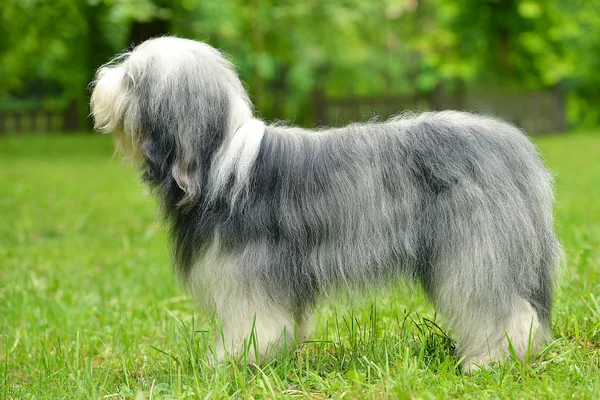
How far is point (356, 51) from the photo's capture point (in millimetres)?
22453

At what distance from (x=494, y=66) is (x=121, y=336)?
19480 millimetres

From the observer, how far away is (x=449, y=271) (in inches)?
136

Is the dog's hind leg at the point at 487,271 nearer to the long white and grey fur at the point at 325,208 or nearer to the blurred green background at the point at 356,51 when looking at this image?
the long white and grey fur at the point at 325,208

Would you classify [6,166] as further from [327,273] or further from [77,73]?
[327,273]

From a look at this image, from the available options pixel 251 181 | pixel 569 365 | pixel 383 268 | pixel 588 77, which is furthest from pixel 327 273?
pixel 588 77

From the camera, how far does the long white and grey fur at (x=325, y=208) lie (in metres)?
→ 3.42

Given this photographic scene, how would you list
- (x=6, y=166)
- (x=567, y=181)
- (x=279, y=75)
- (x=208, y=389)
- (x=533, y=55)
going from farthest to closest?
(x=279, y=75) → (x=533, y=55) → (x=6, y=166) → (x=567, y=181) → (x=208, y=389)

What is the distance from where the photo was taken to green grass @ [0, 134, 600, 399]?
3254mm

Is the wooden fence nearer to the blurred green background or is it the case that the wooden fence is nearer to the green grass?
the blurred green background

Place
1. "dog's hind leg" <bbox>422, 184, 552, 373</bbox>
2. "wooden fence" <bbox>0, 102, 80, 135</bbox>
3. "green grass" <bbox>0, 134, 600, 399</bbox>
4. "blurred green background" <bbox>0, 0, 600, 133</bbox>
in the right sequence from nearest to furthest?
1. "green grass" <bbox>0, 134, 600, 399</bbox>
2. "dog's hind leg" <bbox>422, 184, 552, 373</bbox>
3. "blurred green background" <bbox>0, 0, 600, 133</bbox>
4. "wooden fence" <bbox>0, 102, 80, 135</bbox>

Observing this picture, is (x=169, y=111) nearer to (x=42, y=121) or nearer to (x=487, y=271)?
(x=487, y=271)

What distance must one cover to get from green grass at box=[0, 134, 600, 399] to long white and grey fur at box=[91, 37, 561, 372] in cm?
20

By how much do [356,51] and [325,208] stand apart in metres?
19.6

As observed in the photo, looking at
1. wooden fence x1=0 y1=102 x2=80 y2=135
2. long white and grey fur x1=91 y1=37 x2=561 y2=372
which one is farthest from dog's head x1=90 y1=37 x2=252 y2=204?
wooden fence x1=0 y1=102 x2=80 y2=135
